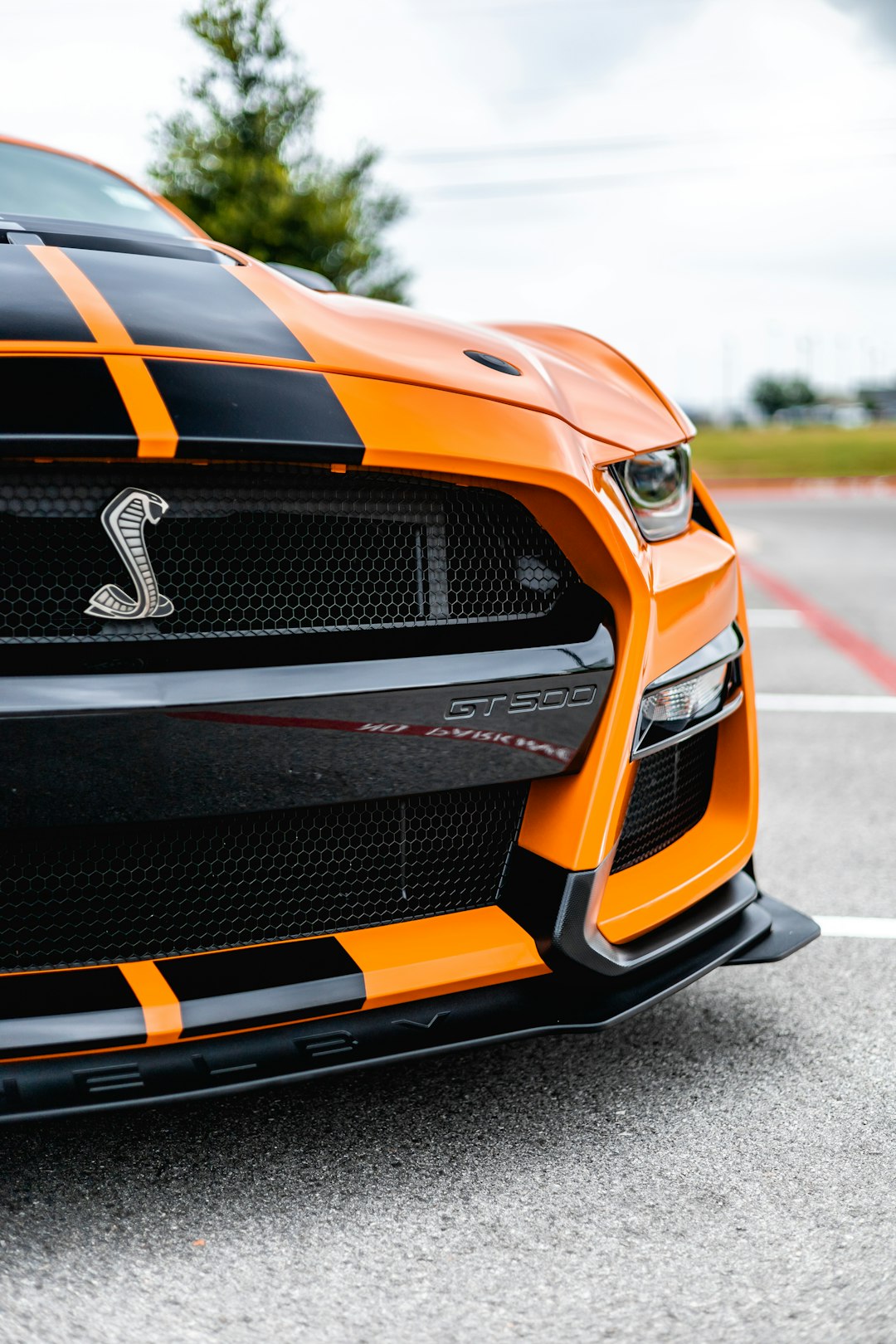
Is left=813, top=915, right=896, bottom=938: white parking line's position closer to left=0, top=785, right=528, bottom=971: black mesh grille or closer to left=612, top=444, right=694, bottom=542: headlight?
left=612, top=444, right=694, bottom=542: headlight

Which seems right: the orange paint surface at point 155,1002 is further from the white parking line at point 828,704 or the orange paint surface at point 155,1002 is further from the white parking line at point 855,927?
the white parking line at point 828,704

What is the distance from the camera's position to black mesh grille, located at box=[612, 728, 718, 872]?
1955 mm

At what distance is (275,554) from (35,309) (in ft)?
1.33

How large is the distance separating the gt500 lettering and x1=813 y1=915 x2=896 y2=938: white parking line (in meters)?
1.27

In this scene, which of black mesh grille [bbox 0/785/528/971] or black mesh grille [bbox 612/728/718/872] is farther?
black mesh grille [bbox 612/728/718/872]

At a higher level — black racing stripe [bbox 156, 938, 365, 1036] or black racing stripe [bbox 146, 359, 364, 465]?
black racing stripe [bbox 146, 359, 364, 465]

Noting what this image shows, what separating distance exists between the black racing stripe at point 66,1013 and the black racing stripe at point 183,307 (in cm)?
77

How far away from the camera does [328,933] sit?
5.68 feet

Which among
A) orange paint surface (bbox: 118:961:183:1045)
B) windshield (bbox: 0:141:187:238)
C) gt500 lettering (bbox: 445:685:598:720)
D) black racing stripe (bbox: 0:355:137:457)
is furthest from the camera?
windshield (bbox: 0:141:187:238)

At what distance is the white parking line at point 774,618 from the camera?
23.7 ft

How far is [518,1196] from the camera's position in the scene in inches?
69.4

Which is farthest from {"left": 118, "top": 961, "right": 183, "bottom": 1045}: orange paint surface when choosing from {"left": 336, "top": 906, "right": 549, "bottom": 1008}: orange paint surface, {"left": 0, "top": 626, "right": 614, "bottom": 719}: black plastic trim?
{"left": 0, "top": 626, "right": 614, "bottom": 719}: black plastic trim

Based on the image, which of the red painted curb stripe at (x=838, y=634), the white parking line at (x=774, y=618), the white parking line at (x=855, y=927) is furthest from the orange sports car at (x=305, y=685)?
the white parking line at (x=774, y=618)

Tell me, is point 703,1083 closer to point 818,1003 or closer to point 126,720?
point 818,1003
